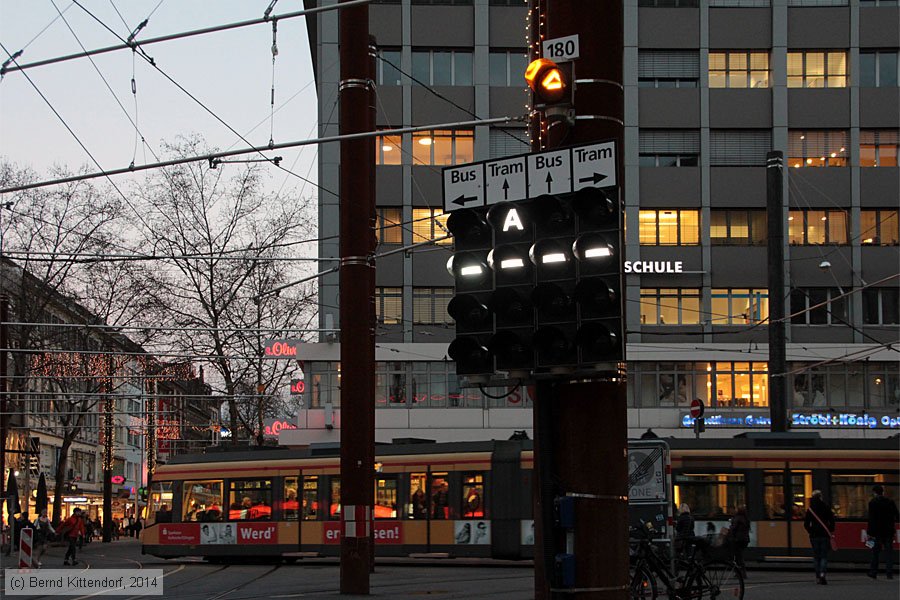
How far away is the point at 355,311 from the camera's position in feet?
64.4

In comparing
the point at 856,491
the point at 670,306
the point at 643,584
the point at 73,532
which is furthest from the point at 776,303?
the point at 73,532

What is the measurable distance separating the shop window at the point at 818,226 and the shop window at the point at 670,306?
14.9ft

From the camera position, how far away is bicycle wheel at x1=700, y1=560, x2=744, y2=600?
1501 centimetres

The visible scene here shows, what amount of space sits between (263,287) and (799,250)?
21.9m

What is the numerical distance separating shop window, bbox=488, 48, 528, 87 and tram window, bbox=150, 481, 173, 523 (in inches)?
892

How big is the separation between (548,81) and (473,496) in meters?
20.3

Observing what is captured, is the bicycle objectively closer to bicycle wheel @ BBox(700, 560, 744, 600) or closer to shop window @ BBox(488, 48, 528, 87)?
bicycle wheel @ BBox(700, 560, 744, 600)

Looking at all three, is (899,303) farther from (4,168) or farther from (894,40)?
(4,168)

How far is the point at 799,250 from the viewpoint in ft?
157

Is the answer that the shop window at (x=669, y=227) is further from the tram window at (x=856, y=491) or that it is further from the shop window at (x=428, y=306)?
the tram window at (x=856, y=491)

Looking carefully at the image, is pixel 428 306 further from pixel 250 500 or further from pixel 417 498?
pixel 417 498

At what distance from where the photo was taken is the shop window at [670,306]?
48000 millimetres

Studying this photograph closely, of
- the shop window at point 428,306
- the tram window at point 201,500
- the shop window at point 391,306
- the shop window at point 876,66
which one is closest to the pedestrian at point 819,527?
the tram window at point 201,500

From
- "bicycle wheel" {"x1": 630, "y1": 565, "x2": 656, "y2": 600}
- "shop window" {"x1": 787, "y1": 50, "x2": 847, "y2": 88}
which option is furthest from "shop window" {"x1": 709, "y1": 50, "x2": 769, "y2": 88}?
"bicycle wheel" {"x1": 630, "y1": 565, "x2": 656, "y2": 600}
